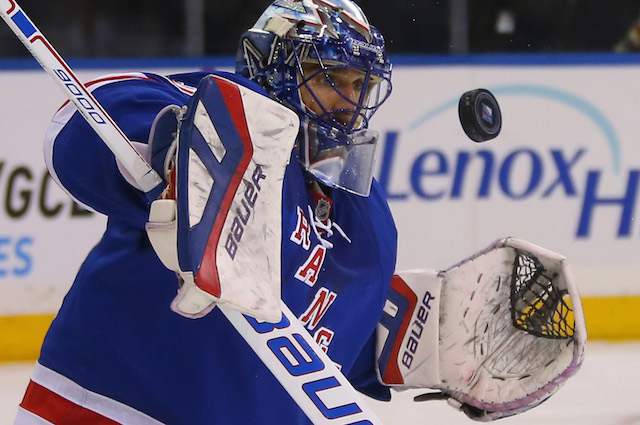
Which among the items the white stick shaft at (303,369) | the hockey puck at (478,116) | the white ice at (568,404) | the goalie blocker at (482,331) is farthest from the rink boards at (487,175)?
the white stick shaft at (303,369)

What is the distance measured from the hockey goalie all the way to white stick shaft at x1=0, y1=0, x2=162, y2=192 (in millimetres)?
19

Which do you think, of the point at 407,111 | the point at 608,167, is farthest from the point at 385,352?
the point at 608,167

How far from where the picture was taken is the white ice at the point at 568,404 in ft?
8.58

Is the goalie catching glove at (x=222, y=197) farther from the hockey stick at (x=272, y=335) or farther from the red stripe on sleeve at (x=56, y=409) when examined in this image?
the red stripe on sleeve at (x=56, y=409)

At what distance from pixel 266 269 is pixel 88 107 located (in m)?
0.25

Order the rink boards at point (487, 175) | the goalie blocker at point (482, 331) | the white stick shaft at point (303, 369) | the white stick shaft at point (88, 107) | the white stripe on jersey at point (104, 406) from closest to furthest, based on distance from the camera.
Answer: the white stick shaft at point (88, 107)
the white stick shaft at point (303, 369)
the white stripe on jersey at point (104, 406)
the goalie blocker at point (482, 331)
the rink boards at point (487, 175)

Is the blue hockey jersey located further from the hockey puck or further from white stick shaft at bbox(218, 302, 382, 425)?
the hockey puck

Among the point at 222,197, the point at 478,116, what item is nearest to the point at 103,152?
the point at 222,197

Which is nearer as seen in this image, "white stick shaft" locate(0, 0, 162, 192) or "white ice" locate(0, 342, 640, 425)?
"white stick shaft" locate(0, 0, 162, 192)

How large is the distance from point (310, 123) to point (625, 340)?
2482mm

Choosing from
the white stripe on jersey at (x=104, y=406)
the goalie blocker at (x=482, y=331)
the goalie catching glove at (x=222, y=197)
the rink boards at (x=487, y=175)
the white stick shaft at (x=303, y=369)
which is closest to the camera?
the goalie catching glove at (x=222, y=197)

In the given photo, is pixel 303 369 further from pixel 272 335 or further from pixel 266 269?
pixel 266 269

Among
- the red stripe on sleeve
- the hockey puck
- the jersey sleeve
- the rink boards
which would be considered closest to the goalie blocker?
the hockey puck

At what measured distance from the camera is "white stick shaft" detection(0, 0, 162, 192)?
1033 mm
